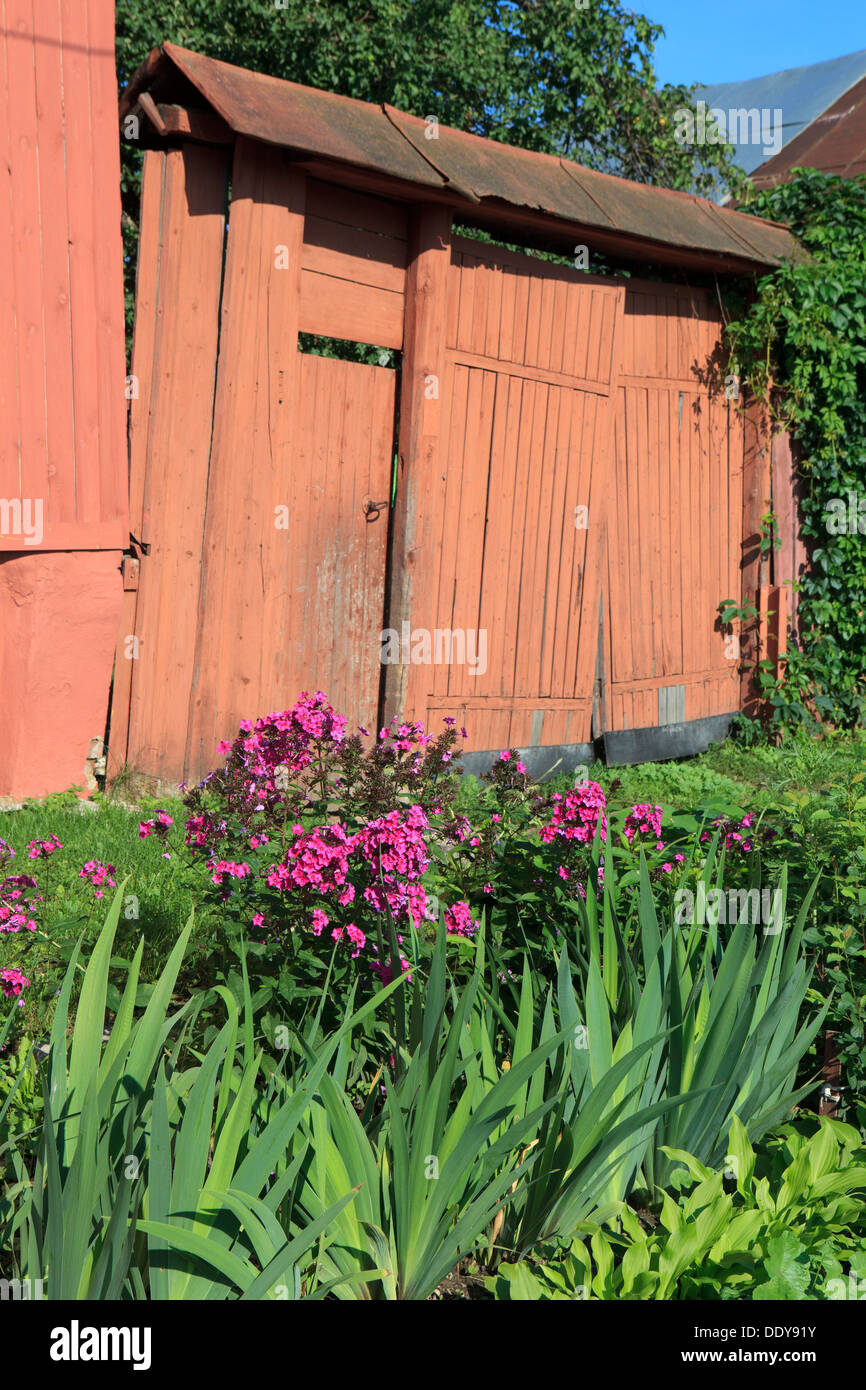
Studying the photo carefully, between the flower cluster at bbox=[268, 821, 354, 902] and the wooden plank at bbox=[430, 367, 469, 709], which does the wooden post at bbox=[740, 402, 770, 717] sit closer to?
the wooden plank at bbox=[430, 367, 469, 709]

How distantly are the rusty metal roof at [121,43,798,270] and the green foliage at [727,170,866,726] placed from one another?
1.21 ft

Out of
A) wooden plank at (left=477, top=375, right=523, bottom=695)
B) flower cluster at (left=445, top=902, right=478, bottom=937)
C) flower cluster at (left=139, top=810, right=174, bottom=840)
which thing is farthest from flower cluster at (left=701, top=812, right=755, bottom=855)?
wooden plank at (left=477, top=375, right=523, bottom=695)

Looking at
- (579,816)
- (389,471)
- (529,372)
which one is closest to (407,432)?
(389,471)

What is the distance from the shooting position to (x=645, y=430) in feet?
23.0

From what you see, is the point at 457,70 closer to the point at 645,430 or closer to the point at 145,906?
the point at 645,430

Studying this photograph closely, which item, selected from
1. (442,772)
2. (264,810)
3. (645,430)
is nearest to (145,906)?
(264,810)

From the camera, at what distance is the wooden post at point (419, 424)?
5.78 metres

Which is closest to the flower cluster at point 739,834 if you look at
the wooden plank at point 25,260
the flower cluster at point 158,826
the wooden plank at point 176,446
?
the flower cluster at point 158,826

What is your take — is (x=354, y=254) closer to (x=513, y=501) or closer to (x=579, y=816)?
(x=513, y=501)

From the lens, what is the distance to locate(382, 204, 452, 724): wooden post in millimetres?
5781

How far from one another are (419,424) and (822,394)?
3279 mm

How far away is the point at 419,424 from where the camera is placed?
228 inches

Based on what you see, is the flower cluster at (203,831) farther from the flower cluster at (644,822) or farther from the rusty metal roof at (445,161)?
the rusty metal roof at (445,161)

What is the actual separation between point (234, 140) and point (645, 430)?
2961 mm
